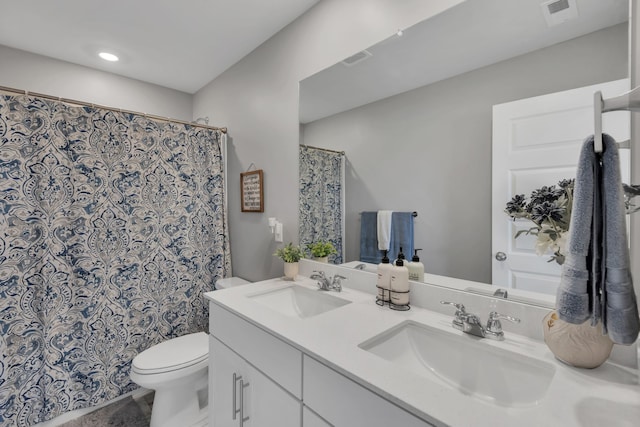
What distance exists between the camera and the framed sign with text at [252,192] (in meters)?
2.03

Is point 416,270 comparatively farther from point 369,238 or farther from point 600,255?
point 600,255

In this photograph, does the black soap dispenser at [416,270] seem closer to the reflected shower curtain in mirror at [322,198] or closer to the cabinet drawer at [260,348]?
the reflected shower curtain in mirror at [322,198]

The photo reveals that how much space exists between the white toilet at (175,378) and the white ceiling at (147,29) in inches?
80.2

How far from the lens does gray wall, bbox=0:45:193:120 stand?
6.90 feet

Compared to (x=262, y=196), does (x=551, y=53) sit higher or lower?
higher

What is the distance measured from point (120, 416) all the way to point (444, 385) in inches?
79.8

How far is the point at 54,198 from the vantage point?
1.66m

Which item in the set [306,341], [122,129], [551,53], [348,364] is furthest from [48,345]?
[551,53]

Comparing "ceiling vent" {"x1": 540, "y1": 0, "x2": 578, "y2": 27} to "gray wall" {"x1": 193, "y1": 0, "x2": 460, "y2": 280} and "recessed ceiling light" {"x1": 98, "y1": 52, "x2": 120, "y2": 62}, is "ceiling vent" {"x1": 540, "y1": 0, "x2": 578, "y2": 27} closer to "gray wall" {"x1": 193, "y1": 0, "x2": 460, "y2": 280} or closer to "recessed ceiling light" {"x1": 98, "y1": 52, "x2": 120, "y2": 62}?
"gray wall" {"x1": 193, "y1": 0, "x2": 460, "y2": 280}

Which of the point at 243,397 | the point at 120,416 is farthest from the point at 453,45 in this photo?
the point at 120,416

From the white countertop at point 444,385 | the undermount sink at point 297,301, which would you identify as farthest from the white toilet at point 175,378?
Result: the white countertop at point 444,385

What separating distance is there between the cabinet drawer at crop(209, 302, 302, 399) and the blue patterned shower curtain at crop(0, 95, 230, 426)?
930mm

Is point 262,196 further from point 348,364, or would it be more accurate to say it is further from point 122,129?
point 348,364

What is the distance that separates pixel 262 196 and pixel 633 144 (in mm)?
1766
